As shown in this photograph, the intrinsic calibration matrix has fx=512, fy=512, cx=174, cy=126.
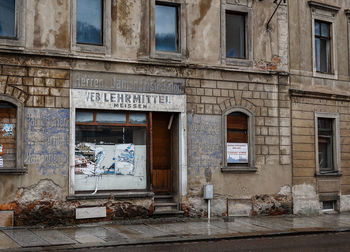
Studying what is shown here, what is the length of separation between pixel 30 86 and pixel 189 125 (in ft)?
16.5

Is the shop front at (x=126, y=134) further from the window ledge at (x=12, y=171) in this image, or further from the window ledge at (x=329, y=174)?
the window ledge at (x=329, y=174)

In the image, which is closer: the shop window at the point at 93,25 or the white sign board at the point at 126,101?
the white sign board at the point at 126,101

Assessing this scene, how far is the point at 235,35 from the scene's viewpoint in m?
17.5

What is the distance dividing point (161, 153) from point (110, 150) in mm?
1899

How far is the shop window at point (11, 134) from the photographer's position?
13719 millimetres

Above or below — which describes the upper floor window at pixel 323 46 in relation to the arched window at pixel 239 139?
above

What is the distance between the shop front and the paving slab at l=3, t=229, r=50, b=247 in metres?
1.90

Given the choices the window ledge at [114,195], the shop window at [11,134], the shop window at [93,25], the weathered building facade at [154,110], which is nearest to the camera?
the shop window at [11,134]

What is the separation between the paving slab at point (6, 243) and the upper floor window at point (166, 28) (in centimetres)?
736

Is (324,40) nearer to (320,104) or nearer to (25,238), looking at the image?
(320,104)

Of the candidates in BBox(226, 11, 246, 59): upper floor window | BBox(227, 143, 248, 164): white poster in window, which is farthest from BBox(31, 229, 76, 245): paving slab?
BBox(226, 11, 246, 59): upper floor window

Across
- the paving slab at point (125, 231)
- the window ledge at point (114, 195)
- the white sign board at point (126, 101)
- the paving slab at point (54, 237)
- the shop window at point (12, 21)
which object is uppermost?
the shop window at point (12, 21)

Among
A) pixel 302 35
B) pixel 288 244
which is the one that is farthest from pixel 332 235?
pixel 302 35

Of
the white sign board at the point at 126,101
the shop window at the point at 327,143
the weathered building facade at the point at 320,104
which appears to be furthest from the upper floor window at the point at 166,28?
the shop window at the point at 327,143
